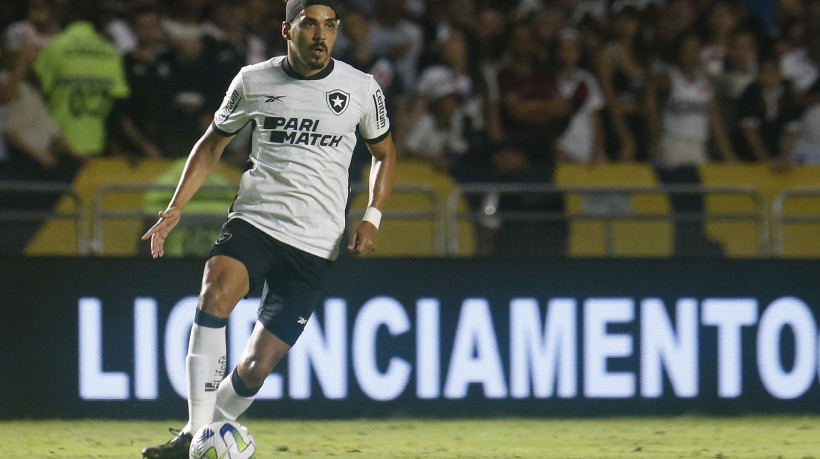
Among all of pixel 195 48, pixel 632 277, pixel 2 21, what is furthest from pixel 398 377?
pixel 2 21

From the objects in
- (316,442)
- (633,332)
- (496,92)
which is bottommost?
(316,442)

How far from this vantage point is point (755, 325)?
8828 millimetres

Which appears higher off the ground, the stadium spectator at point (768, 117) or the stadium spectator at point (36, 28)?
the stadium spectator at point (36, 28)

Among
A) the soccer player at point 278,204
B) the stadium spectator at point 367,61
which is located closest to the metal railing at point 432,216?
the stadium spectator at point 367,61

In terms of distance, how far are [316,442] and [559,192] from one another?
277 cm

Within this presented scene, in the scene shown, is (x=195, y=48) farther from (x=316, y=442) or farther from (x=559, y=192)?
(x=316, y=442)

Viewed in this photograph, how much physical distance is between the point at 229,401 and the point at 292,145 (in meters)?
1.33

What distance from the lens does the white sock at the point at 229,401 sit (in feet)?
20.8

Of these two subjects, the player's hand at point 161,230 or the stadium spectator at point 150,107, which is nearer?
the player's hand at point 161,230

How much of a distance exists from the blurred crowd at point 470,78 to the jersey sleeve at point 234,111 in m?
4.06

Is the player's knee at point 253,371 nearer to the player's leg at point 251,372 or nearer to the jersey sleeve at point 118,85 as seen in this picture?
the player's leg at point 251,372

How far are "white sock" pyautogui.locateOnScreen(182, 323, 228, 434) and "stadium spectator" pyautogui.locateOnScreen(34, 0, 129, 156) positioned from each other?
16.8ft

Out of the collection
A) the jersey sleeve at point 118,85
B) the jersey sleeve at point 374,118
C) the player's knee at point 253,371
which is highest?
the jersey sleeve at point 118,85

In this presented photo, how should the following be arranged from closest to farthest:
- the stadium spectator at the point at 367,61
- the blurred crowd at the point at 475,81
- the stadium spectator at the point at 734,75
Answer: the blurred crowd at the point at 475,81 < the stadium spectator at the point at 367,61 < the stadium spectator at the point at 734,75
